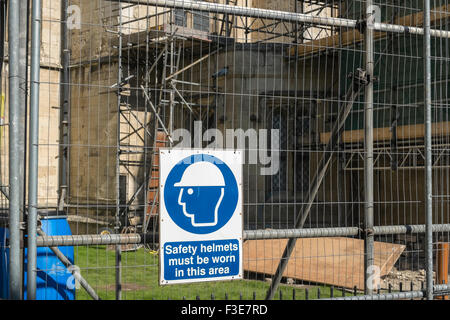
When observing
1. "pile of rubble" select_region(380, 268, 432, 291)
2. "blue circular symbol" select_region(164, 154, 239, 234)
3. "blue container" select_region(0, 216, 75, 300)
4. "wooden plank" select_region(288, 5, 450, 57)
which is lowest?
"pile of rubble" select_region(380, 268, 432, 291)

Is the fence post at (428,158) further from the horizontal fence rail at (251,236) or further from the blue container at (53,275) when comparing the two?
the blue container at (53,275)

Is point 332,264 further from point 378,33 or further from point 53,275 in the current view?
point 53,275

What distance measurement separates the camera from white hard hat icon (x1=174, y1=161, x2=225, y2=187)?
4734mm

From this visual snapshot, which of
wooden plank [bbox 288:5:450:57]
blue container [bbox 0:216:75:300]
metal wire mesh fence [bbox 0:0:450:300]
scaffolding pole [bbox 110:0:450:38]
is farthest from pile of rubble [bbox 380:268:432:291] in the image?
blue container [bbox 0:216:75:300]

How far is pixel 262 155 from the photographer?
10.8m

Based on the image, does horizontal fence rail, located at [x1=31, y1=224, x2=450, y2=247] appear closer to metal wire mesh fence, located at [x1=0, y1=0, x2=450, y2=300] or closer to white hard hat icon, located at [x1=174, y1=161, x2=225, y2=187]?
metal wire mesh fence, located at [x1=0, y1=0, x2=450, y2=300]

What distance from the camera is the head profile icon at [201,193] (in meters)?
4.71

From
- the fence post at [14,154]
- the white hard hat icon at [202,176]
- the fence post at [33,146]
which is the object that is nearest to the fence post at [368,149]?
the white hard hat icon at [202,176]

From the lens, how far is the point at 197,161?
477cm

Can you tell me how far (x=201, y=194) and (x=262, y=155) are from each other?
6100 millimetres

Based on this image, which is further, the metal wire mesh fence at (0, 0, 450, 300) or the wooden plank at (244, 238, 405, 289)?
the wooden plank at (244, 238, 405, 289)
